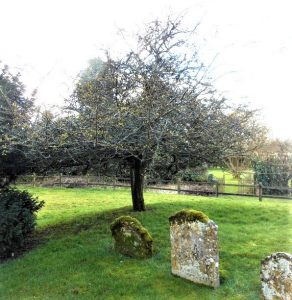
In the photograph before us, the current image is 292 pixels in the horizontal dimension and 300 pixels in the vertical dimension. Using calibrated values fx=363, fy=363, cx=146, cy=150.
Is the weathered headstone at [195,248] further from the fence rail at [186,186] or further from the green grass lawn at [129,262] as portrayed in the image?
the fence rail at [186,186]

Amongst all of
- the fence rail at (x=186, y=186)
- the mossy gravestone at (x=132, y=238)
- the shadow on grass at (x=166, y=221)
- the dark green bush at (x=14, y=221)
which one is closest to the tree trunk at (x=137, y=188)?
the shadow on grass at (x=166, y=221)

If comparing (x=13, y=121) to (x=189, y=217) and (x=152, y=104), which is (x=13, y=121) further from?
(x=189, y=217)

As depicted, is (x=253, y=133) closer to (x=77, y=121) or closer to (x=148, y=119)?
Answer: (x=148, y=119)

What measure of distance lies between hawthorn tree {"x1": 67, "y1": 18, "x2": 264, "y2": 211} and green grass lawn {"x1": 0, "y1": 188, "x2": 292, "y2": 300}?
2.01 metres

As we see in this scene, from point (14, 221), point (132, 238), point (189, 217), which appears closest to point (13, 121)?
point (14, 221)

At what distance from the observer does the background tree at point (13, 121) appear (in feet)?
23.6

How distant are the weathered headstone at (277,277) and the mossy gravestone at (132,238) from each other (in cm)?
248

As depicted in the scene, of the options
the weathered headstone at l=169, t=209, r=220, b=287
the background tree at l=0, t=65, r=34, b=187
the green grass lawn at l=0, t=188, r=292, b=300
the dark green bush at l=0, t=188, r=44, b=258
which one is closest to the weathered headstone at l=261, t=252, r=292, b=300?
the green grass lawn at l=0, t=188, r=292, b=300

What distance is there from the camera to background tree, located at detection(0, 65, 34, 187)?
720 cm

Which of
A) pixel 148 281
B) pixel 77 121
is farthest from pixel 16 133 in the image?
pixel 148 281

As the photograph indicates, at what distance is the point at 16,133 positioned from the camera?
723cm

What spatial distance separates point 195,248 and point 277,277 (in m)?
1.36

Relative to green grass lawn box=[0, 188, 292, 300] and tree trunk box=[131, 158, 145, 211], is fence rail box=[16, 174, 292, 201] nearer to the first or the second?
tree trunk box=[131, 158, 145, 211]

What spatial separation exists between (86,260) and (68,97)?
3440 mm
